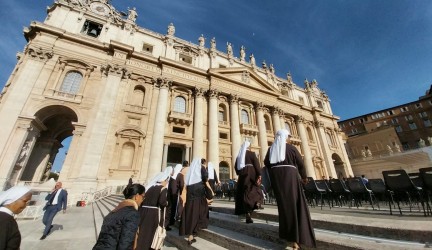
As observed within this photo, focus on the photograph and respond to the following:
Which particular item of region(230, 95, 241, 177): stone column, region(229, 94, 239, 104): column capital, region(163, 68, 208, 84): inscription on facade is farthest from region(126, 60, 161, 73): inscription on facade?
region(230, 95, 241, 177): stone column

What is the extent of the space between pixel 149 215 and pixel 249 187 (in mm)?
2260

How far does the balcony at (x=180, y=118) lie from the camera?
18828mm

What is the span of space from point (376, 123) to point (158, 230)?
5684cm

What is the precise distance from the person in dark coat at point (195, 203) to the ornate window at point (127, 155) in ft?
43.2

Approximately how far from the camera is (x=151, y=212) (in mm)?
3596

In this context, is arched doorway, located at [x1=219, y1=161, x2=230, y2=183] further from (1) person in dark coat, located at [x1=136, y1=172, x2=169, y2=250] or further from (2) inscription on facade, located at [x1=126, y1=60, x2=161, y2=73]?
(1) person in dark coat, located at [x1=136, y1=172, x2=169, y2=250]

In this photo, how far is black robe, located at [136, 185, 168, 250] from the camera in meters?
3.36

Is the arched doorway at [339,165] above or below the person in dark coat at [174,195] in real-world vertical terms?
above

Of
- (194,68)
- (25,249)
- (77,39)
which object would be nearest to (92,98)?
(77,39)

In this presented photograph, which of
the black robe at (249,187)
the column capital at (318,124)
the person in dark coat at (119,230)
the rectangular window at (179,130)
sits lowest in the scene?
the person in dark coat at (119,230)

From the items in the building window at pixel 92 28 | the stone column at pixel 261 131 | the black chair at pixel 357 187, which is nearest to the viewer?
the black chair at pixel 357 187

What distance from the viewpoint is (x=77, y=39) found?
17453 millimetres

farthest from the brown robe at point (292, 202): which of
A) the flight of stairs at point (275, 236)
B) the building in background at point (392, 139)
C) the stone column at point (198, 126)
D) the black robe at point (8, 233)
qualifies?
the building in background at point (392, 139)

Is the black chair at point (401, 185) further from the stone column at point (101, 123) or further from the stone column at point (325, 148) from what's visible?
the stone column at point (325, 148)
